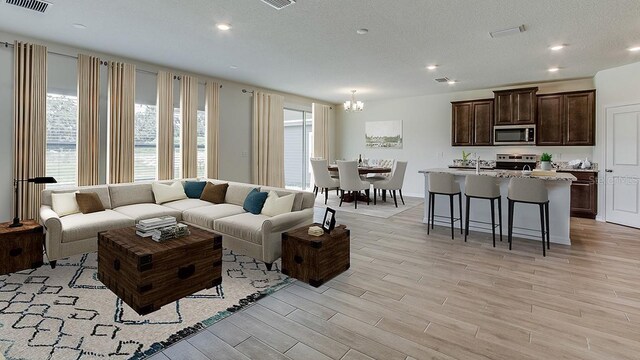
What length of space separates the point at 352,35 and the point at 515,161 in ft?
17.0

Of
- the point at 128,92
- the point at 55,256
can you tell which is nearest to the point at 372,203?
the point at 128,92

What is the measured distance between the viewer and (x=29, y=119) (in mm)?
4410

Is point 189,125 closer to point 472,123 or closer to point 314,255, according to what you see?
point 314,255

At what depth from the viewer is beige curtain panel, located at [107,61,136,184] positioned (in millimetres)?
5152

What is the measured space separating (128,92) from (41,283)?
3.33m

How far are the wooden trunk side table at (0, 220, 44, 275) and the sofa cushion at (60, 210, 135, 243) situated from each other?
10.2 inches

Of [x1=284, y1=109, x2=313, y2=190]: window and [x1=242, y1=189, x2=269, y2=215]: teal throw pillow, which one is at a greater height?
[x1=284, y1=109, x2=313, y2=190]: window

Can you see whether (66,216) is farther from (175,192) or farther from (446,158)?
(446,158)

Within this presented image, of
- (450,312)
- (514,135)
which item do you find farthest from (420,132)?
(450,312)

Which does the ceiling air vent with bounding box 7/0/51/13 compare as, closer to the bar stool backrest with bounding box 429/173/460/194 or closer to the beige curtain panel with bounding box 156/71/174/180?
the beige curtain panel with bounding box 156/71/174/180

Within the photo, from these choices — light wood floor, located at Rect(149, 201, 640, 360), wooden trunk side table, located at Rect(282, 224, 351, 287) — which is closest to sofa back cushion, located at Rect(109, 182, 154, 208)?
wooden trunk side table, located at Rect(282, 224, 351, 287)

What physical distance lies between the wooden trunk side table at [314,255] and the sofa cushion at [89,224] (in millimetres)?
2088

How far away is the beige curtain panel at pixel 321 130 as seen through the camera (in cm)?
955

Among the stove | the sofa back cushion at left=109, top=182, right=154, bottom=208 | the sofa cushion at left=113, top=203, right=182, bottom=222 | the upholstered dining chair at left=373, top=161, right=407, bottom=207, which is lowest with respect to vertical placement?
the sofa cushion at left=113, top=203, right=182, bottom=222
